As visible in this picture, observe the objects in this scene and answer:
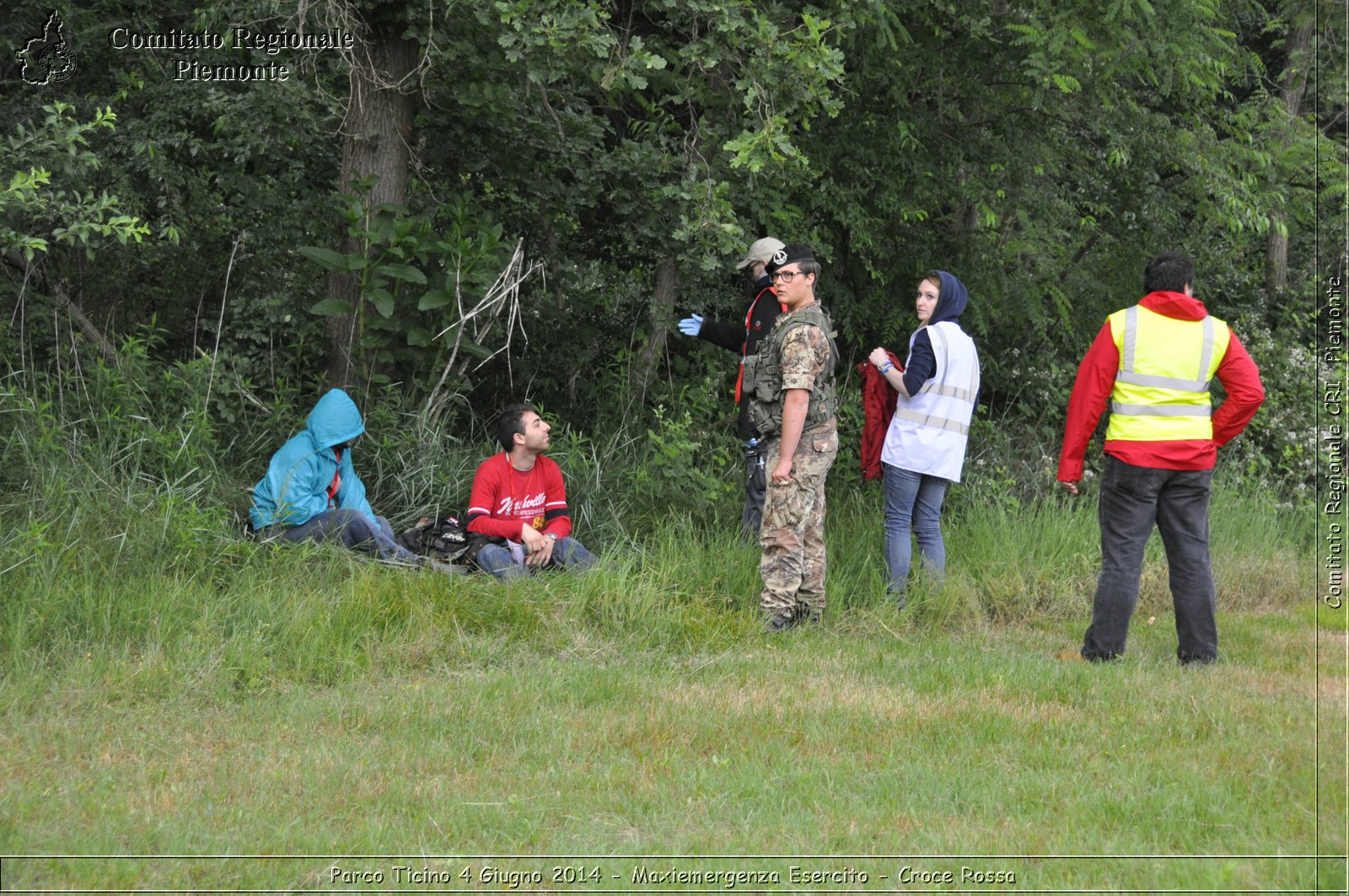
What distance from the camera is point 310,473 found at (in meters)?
6.89

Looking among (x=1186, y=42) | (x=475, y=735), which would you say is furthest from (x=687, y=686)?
(x=1186, y=42)

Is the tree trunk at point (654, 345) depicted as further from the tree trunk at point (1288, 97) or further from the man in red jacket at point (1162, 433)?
the tree trunk at point (1288, 97)

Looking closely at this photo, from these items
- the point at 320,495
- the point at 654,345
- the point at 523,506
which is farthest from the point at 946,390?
the point at 320,495

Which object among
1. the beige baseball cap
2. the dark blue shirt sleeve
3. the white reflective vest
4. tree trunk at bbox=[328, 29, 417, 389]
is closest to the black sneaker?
the white reflective vest

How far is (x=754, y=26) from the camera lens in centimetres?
710

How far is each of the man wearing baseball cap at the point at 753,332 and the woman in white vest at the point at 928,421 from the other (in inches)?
27.8

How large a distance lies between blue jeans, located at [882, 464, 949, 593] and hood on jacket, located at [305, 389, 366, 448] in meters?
2.92

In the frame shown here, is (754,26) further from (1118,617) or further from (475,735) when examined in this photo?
(475,735)

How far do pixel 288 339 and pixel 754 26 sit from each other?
12.3 ft

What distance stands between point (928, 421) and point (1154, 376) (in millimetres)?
1338

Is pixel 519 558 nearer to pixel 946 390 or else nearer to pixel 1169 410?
pixel 946 390

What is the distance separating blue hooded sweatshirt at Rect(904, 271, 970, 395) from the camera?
680cm

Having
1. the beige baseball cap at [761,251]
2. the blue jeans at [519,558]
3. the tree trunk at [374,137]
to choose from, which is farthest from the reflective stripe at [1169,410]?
the tree trunk at [374,137]

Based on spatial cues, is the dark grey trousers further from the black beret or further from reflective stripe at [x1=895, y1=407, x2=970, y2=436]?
the black beret
